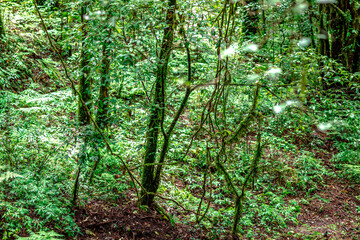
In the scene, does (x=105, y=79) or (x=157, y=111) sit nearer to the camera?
(x=105, y=79)

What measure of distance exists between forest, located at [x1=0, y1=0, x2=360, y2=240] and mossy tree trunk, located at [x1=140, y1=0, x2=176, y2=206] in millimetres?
24

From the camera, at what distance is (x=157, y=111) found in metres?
4.38

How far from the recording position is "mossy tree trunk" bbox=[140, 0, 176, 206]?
3969mm

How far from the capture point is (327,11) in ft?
35.4

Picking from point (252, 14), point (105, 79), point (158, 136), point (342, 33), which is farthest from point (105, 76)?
point (342, 33)

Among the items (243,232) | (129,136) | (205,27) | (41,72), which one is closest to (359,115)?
(243,232)

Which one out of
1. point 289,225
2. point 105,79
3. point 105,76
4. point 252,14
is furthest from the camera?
point 252,14

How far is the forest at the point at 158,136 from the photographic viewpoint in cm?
367

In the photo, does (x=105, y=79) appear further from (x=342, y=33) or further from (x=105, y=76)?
(x=342, y=33)

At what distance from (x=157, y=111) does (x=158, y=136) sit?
107 centimetres

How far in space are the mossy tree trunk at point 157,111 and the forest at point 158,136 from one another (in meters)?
0.02

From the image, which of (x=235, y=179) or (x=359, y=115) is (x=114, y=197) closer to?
(x=235, y=179)

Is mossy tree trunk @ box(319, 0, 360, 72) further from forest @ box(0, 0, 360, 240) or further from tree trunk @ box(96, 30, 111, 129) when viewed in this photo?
tree trunk @ box(96, 30, 111, 129)

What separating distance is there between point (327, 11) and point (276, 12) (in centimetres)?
483
